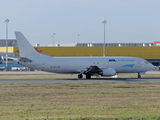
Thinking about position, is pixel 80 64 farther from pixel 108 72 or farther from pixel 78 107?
pixel 78 107

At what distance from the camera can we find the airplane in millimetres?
44344

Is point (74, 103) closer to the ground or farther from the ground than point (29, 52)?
closer to the ground

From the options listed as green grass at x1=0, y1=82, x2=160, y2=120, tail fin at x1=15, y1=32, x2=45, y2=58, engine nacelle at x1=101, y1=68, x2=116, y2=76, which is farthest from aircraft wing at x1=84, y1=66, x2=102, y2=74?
green grass at x1=0, y1=82, x2=160, y2=120

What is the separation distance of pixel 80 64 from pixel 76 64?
55 centimetres

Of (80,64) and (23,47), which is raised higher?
(23,47)

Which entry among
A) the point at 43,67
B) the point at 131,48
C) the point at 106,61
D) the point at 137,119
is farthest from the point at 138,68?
the point at 131,48

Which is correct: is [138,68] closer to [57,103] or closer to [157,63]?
[57,103]

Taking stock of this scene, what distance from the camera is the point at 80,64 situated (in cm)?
4569

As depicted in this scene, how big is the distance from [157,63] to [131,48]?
9.02m

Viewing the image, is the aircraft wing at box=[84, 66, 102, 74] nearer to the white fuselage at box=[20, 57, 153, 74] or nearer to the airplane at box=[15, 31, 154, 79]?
the airplane at box=[15, 31, 154, 79]

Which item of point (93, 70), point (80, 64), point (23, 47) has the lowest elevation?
point (93, 70)

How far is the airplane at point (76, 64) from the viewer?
44344 mm

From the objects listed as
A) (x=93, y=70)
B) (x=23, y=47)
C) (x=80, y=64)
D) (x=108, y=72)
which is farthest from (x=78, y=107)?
(x=80, y=64)

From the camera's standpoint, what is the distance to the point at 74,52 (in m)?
89.9
